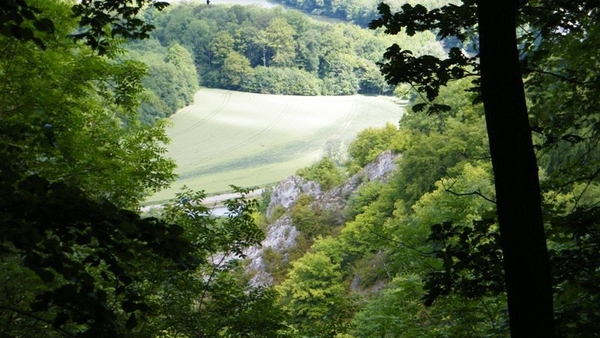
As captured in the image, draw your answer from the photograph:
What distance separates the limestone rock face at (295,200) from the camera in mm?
36938

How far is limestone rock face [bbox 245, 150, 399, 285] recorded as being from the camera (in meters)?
36.9

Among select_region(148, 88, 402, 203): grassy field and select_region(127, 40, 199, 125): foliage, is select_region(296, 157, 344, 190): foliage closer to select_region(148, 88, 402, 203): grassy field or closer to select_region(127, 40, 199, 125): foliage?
select_region(148, 88, 402, 203): grassy field

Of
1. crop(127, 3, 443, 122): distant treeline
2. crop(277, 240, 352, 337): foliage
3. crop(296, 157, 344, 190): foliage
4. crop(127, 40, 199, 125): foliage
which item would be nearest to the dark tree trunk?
crop(277, 240, 352, 337): foliage

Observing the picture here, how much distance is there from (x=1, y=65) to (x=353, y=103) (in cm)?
8128

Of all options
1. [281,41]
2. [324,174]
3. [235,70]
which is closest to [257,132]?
[235,70]

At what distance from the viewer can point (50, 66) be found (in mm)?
5922

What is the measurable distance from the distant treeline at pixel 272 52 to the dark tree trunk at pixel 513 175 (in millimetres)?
84228

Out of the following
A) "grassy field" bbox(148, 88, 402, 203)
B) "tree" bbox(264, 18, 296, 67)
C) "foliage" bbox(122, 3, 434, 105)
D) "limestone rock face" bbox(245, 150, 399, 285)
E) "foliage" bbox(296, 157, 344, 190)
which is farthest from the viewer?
"tree" bbox(264, 18, 296, 67)

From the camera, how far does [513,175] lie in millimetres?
2082

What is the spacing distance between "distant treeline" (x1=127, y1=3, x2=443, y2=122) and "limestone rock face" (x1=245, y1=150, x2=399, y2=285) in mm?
45031

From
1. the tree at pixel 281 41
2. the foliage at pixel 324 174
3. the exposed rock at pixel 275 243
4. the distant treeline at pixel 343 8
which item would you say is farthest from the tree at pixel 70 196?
the distant treeline at pixel 343 8

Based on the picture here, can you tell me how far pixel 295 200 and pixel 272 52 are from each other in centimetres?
5625

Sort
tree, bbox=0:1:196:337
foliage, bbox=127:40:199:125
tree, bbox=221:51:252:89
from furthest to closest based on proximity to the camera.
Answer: tree, bbox=221:51:252:89 < foliage, bbox=127:40:199:125 < tree, bbox=0:1:196:337

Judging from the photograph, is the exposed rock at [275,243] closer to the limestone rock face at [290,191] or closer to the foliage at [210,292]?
the limestone rock face at [290,191]
